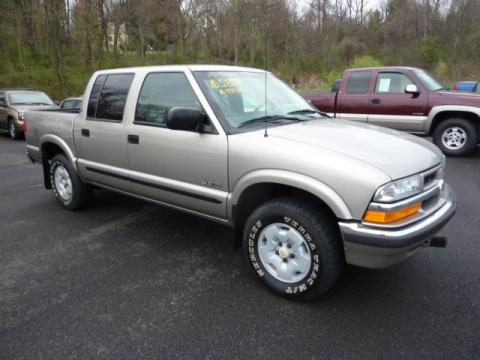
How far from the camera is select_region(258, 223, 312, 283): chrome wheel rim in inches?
108

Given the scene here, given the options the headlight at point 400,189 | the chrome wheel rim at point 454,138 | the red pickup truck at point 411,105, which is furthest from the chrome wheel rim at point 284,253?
the chrome wheel rim at point 454,138

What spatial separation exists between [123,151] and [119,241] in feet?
3.11

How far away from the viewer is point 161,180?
356 centimetres

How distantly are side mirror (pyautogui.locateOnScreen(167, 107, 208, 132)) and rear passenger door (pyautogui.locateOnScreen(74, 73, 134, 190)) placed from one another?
3.40ft

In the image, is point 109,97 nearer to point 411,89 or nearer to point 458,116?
point 411,89

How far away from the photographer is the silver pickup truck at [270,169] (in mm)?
2445

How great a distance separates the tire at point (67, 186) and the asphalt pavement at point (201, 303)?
0.58m

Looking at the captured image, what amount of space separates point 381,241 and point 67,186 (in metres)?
4.02

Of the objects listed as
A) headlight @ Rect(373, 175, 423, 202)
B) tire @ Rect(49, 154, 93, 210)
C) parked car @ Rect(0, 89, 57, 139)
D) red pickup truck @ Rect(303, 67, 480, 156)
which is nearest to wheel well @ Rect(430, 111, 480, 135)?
red pickup truck @ Rect(303, 67, 480, 156)

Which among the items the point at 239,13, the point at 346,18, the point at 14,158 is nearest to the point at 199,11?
the point at 239,13

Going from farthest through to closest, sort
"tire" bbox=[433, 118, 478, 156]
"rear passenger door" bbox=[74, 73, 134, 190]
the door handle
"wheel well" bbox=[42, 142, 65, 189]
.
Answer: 1. "tire" bbox=[433, 118, 478, 156]
2. "wheel well" bbox=[42, 142, 65, 189]
3. "rear passenger door" bbox=[74, 73, 134, 190]
4. the door handle

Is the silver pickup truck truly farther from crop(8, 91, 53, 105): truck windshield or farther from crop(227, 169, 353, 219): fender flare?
crop(8, 91, 53, 105): truck windshield

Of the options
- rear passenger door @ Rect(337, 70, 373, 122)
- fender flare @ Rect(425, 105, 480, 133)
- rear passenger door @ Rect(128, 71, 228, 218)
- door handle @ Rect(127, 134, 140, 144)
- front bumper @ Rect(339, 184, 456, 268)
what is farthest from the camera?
rear passenger door @ Rect(337, 70, 373, 122)

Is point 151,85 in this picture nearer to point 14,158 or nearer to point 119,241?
point 119,241
